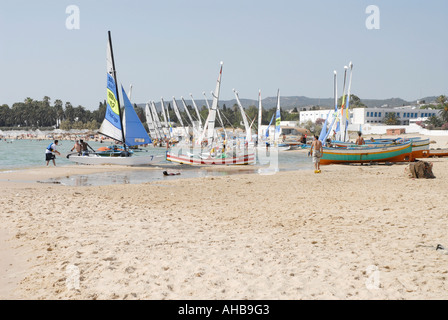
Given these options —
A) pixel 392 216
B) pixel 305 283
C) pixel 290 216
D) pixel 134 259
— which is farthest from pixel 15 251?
pixel 392 216

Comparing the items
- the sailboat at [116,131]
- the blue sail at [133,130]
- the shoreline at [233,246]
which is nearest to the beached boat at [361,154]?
the sailboat at [116,131]

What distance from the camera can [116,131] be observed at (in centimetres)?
3145

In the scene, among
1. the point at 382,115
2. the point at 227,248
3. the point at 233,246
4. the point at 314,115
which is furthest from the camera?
the point at 314,115

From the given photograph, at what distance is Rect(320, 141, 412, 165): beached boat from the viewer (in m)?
29.5

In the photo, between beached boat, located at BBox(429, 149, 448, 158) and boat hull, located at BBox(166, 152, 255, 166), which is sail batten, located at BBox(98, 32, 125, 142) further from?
beached boat, located at BBox(429, 149, 448, 158)

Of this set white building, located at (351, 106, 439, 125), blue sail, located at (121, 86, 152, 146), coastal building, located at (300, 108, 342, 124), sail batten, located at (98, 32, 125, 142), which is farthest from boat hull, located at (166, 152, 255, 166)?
coastal building, located at (300, 108, 342, 124)

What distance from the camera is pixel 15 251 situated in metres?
7.59

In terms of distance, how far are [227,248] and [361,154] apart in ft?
79.6

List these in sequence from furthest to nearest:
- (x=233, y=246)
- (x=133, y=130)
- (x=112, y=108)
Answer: (x=133, y=130) < (x=112, y=108) < (x=233, y=246)

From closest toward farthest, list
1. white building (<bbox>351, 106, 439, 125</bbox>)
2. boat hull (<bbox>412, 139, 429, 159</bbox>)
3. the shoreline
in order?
the shoreline
boat hull (<bbox>412, 139, 429, 159</bbox>)
white building (<bbox>351, 106, 439, 125</bbox>)

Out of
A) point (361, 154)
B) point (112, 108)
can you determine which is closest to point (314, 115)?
point (361, 154)

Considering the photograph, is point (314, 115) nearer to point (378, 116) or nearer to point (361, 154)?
point (378, 116)

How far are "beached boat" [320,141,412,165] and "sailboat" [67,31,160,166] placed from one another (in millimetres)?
11986

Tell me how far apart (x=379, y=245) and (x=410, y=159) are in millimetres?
27096
